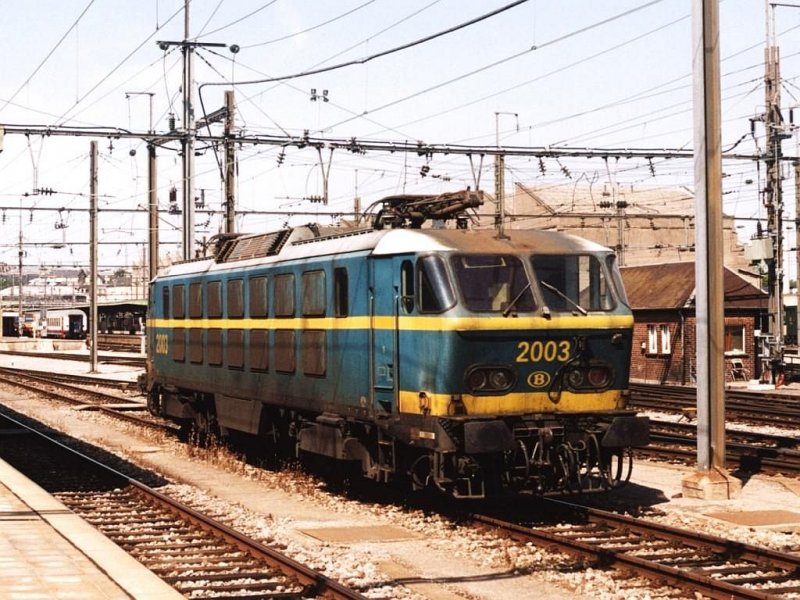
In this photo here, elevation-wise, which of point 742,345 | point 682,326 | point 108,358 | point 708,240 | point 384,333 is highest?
point 708,240

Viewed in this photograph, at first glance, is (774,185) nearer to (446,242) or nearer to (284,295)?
(284,295)

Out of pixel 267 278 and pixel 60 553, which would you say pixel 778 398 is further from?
pixel 60 553

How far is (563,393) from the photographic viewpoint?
12.7 metres

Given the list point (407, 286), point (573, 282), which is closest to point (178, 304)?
point (407, 286)

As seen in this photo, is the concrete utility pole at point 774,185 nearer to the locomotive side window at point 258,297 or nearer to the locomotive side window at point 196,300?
the locomotive side window at point 196,300

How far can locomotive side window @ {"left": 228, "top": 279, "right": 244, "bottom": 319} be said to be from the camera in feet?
57.0

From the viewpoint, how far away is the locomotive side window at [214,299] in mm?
18312

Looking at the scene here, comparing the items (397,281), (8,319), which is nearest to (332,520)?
(397,281)

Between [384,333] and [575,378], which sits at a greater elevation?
[384,333]

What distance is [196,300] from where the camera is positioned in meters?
19.5

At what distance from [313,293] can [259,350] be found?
2.18 m

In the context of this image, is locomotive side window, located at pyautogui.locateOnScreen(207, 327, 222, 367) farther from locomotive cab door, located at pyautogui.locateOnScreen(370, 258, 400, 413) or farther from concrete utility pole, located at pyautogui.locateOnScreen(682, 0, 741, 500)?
concrete utility pole, located at pyautogui.locateOnScreen(682, 0, 741, 500)

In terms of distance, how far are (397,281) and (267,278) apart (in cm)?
392

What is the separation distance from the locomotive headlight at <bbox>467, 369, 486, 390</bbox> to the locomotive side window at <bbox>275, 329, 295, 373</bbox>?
383cm
